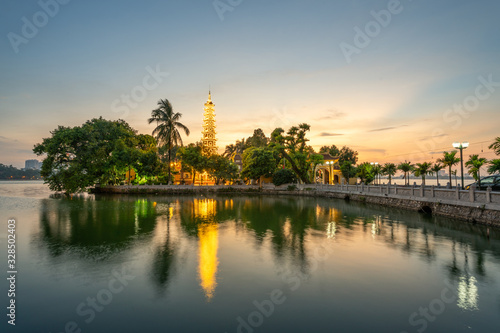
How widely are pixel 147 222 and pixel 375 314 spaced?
52.0 feet

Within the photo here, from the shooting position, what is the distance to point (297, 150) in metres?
50.1

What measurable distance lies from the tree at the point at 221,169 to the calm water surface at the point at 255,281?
3600cm

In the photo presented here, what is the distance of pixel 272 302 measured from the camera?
6.91m

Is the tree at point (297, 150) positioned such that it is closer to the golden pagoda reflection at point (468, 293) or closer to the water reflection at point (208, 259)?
the water reflection at point (208, 259)

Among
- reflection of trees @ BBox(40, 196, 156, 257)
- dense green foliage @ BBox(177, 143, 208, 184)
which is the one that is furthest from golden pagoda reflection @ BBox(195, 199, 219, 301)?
dense green foliage @ BBox(177, 143, 208, 184)

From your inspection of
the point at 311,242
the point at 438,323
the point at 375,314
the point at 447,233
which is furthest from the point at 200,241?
the point at 447,233

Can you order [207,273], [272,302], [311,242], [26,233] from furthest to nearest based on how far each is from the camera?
1. [26,233]
2. [311,242]
3. [207,273]
4. [272,302]

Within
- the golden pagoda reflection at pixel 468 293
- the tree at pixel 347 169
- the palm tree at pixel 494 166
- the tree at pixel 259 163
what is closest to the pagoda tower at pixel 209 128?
the tree at pixel 259 163

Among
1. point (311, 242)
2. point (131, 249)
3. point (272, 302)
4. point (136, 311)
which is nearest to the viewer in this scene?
point (136, 311)

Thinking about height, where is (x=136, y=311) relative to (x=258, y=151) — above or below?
below

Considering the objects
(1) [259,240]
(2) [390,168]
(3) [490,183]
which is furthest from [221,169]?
(3) [490,183]

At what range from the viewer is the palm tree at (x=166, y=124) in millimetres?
47344

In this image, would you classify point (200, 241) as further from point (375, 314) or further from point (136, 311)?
point (375, 314)

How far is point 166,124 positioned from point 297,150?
24008mm
